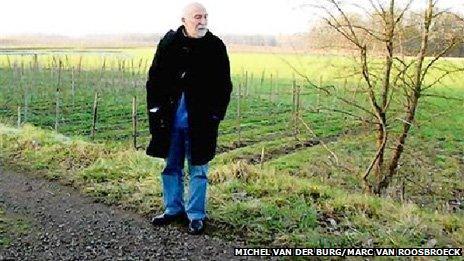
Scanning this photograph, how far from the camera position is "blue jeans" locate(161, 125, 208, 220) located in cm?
420

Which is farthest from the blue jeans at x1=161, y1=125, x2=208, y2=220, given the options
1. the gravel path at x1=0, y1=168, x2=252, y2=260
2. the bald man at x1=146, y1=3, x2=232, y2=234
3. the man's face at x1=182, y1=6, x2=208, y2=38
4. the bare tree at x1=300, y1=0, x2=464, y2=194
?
the bare tree at x1=300, y1=0, x2=464, y2=194

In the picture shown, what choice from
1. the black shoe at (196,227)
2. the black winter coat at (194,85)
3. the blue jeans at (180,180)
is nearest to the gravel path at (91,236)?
the black shoe at (196,227)

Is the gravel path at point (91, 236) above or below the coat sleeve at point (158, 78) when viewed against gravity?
below

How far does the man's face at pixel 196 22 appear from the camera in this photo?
3.88 meters

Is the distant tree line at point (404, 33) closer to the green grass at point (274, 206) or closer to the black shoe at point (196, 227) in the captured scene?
the green grass at point (274, 206)

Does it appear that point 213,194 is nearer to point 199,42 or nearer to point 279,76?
point 199,42

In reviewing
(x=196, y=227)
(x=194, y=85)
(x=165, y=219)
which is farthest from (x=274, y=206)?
(x=194, y=85)

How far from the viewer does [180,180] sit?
4367 mm

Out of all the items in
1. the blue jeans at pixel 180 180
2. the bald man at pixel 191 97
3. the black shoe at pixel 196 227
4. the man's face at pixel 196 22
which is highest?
the man's face at pixel 196 22

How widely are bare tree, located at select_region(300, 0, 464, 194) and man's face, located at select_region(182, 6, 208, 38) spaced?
5.37 m

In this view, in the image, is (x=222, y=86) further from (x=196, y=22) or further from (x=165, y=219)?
(x=165, y=219)

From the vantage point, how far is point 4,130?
28.6 feet

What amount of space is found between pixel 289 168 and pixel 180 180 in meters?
10.3

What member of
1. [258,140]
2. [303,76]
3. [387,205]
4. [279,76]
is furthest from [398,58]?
[279,76]
